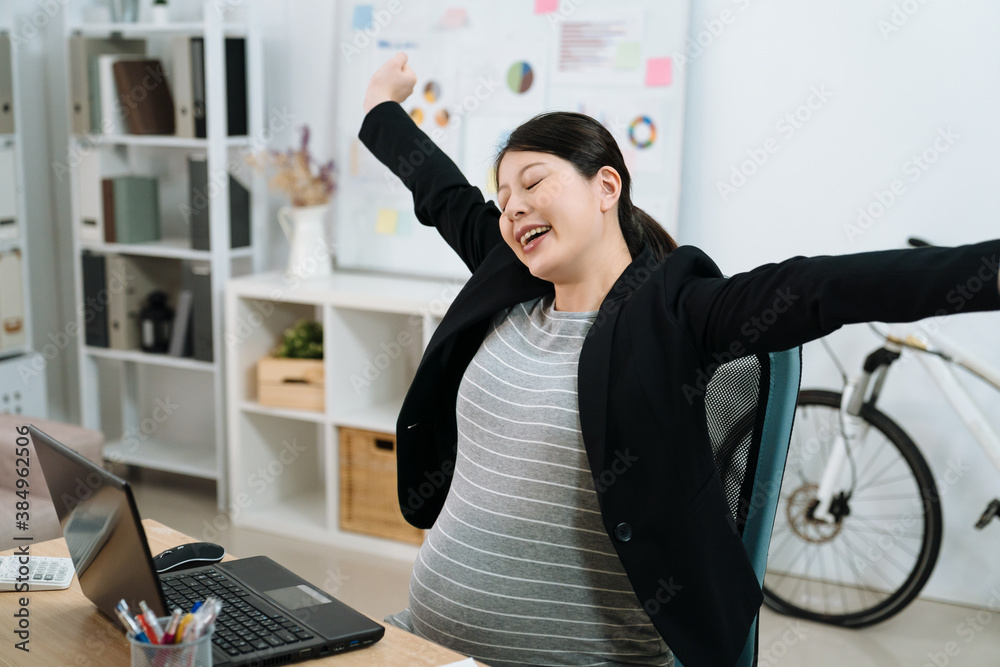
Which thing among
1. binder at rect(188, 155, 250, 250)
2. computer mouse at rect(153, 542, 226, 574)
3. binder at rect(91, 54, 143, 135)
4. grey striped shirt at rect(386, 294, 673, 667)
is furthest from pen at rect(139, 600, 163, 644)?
binder at rect(91, 54, 143, 135)

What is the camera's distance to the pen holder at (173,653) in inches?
38.6

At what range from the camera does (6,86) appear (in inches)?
139

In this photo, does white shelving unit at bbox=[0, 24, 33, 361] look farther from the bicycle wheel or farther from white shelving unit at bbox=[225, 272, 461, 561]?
the bicycle wheel

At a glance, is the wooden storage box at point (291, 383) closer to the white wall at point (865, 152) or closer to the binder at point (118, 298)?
the binder at point (118, 298)

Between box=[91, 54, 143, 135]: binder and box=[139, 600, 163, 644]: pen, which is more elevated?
box=[91, 54, 143, 135]: binder

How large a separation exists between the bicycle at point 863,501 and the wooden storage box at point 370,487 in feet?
3.97

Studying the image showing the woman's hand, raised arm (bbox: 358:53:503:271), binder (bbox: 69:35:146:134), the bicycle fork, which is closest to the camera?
raised arm (bbox: 358:53:503:271)

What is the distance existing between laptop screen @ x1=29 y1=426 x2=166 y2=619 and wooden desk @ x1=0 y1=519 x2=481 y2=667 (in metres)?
0.03

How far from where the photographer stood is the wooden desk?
1.15 meters

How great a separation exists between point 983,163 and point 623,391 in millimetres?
1955

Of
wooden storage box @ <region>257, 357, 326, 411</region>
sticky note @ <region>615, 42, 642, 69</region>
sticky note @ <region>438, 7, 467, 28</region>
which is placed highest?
sticky note @ <region>438, 7, 467, 28</region>

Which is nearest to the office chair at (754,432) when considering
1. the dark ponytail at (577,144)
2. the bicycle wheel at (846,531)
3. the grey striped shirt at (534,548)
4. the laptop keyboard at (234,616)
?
the grey striped shirt at (534,548)

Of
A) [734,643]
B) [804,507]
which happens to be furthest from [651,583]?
[804,507]

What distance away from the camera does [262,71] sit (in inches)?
143
